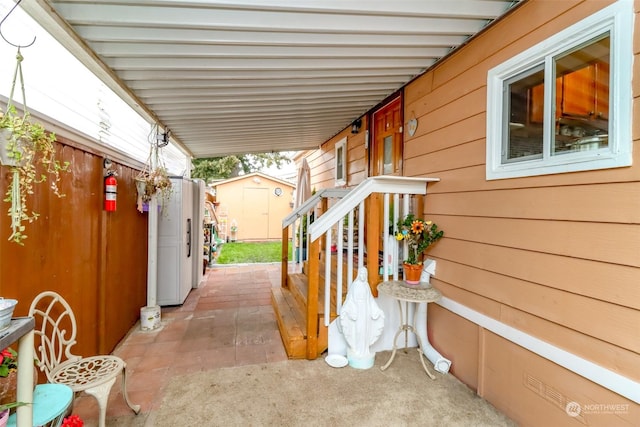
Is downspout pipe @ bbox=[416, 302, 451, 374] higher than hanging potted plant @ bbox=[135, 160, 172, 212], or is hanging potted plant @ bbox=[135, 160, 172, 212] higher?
hanging potted plant @ bbox=[135, 160, 172, 212]

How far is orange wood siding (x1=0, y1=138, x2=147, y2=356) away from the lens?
5.75 feet

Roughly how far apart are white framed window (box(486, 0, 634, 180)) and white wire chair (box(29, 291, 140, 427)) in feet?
9.37

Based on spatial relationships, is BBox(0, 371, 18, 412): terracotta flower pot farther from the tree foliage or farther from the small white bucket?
the tree foliage

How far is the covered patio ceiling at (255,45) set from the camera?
186cm

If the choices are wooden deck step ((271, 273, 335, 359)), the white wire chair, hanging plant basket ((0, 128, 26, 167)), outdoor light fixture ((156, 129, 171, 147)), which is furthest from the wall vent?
outdoor light fixture ((156, 129, 171, 147))

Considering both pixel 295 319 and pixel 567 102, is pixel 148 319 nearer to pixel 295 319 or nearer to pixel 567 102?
pixel 295 319

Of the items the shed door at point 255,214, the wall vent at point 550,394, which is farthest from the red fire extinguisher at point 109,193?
the shed door at point 255,214

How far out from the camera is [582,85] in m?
1.67

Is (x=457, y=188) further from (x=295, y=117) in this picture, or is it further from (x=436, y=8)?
(x=295, y=117)

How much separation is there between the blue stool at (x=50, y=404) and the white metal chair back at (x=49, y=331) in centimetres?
30

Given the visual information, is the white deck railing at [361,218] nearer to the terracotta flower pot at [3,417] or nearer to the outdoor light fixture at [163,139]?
the terracotta flower pot at [3,417]

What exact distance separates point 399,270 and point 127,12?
9.86ft

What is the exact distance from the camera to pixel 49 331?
202 centimetres

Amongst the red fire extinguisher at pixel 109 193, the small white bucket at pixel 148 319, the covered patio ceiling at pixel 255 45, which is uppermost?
the covered patio ceiling at pixel 255 45
